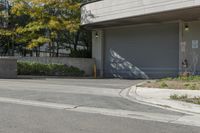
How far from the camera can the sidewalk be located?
12.2 metres

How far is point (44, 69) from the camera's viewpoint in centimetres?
3034

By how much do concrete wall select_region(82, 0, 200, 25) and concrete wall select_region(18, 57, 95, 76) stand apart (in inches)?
136

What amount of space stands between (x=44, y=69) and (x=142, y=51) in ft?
27.5

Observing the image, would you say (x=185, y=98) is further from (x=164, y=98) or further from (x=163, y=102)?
(x=163, y=102)

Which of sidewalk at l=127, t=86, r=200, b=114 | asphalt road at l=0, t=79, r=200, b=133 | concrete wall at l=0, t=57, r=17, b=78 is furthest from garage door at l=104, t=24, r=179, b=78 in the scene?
asphalt road at l=0, t=79, r=200, b=133

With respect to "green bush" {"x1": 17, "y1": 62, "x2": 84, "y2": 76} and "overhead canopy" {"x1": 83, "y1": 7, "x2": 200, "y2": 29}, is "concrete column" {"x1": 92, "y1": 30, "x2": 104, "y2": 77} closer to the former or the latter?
"overhead canopy" {"x1": 83, "y1": 7, "x2": 200, "y2": 29}

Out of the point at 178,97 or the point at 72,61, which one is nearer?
the point at 178,97

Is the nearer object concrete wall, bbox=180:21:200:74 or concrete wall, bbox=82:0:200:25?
concrete wall, bbox=82:0:200:25

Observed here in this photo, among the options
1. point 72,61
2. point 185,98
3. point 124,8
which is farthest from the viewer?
point 72,61

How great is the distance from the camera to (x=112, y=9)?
28.3m

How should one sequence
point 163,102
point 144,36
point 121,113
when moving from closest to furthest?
point 121,113
point 163,102
point 144,36

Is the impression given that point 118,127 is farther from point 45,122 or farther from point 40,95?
point 40,95

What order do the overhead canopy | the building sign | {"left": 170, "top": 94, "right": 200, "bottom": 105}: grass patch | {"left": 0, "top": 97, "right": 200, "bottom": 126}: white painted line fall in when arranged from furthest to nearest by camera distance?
the building sign, the overhead canopy, {"left": 170, "top": 94, "right": 200, "bottom": 105}: grass patch, {"left": 0, "top": 97, "right": 200, "bottom": 126}: white painted line

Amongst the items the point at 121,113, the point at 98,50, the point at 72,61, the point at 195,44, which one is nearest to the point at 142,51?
the point at 98,50
